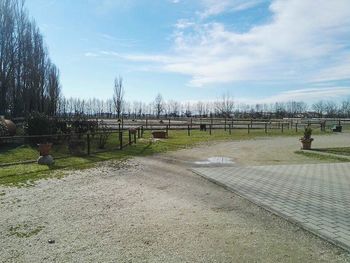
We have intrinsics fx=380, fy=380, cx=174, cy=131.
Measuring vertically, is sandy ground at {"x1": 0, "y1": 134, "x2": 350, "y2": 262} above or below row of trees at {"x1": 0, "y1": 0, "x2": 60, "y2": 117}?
below

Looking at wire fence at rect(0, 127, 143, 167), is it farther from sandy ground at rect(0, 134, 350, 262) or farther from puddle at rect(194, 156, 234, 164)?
sandy ground at rect(0, 134, 350, 262)

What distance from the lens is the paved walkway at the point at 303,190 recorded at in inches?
240

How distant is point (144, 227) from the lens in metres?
5.89

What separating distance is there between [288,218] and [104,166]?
8.00 meters

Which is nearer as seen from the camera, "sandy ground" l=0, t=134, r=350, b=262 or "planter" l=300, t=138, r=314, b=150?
"sandy ground" l=0, t=134, r=350, b=262

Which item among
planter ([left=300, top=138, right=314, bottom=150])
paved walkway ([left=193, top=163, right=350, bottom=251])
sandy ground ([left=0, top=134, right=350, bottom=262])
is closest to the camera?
sandy ground ([left=0, top=134, right=350, bottom=262])

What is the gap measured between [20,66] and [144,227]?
36.6m

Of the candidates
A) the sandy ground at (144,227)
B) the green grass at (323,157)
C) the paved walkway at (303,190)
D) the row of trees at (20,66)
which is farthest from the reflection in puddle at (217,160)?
the row of trees at (20,66)

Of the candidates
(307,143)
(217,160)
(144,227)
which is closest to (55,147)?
(217,160)

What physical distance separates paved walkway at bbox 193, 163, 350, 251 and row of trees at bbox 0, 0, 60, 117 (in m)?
28.5

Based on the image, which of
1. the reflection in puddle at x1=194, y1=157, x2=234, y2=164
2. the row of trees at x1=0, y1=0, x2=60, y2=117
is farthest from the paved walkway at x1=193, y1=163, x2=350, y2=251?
the row of trees at x1=0, y1=0, x2=60, y2=117

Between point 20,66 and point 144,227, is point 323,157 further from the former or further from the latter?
point 20,66

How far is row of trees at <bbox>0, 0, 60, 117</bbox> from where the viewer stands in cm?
3478

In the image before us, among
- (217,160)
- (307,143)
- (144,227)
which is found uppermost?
(307,143)
